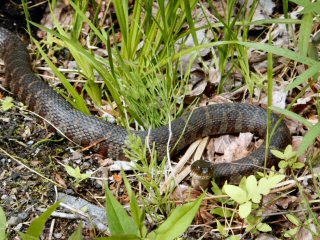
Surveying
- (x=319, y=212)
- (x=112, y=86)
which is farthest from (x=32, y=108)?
(x=319, y=212)

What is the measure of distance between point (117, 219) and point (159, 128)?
2.05 m

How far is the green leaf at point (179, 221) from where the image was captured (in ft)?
11.4

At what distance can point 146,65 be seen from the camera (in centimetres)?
541

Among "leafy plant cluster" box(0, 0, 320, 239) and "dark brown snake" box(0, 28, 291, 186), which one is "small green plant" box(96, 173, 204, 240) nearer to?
"leafy plant cluster" box(0, 0, 320, 239)

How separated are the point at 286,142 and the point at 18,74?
2891mm

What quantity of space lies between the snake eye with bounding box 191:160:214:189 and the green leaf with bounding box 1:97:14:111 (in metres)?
1.99

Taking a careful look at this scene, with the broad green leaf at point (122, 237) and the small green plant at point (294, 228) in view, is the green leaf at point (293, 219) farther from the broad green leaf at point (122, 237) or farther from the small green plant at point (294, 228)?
the broad green leaf at point (122, 237)

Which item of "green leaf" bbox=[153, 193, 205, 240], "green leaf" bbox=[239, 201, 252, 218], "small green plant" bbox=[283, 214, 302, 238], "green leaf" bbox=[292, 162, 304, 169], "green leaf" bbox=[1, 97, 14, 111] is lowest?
"small green plant" bbox=[283, 214, 302, 238]

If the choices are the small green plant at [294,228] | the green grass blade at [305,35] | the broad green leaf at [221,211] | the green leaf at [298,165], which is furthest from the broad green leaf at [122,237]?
the green leaf at [298,165]

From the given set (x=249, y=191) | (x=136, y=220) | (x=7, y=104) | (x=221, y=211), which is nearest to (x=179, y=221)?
(x=136, y=220)

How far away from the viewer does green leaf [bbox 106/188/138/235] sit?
11.6 ft

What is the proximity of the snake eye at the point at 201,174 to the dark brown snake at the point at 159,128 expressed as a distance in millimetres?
218

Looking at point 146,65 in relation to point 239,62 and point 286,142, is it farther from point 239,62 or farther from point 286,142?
point 286,142

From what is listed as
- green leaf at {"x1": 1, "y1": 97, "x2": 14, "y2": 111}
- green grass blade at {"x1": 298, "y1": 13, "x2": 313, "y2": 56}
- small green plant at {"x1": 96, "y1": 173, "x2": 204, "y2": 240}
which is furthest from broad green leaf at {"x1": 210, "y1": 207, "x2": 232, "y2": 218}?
green leaf at {"x1": 1, "y1": 97, "x2": 14, "y2": 111}
